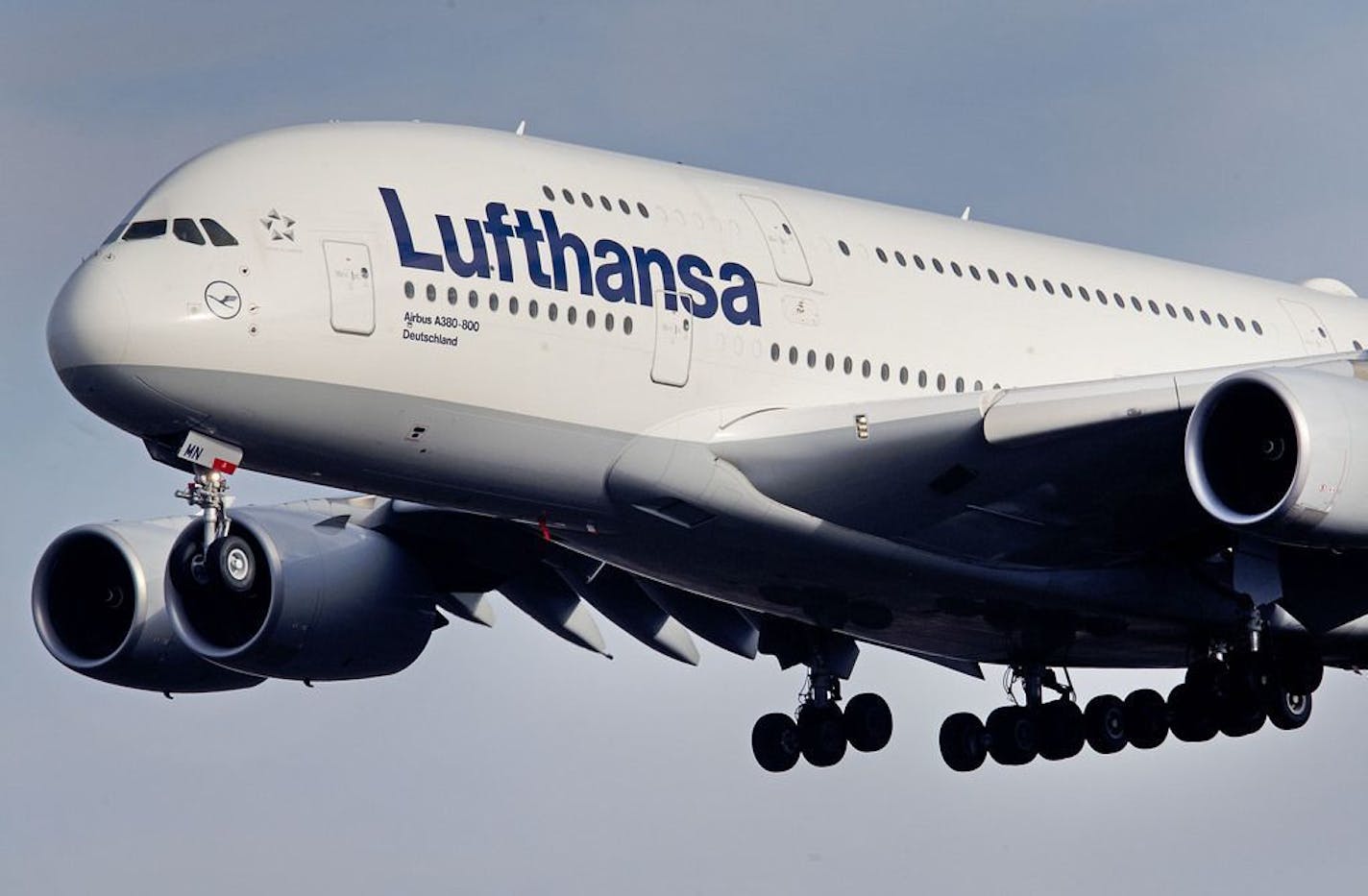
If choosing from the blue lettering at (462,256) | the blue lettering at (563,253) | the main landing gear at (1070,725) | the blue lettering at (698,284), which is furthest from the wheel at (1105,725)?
the blue lettering at (462,256)

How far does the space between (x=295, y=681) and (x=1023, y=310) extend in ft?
32.3

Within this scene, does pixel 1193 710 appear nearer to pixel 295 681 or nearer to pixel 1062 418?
pixel 1062 418

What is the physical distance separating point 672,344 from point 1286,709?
9.15 metres

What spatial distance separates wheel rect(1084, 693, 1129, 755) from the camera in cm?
3712

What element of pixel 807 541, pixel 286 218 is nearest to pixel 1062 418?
pixel 807 541

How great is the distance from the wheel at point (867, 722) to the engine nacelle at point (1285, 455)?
863 centimetres

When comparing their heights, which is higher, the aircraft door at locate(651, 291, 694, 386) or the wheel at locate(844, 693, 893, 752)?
the aircraft door at locate(651, 291, 694, 386)

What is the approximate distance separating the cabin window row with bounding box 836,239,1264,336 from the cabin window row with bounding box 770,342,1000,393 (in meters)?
1.30

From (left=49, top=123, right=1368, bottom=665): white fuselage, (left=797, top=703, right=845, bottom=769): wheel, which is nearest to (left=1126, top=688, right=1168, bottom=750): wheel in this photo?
(left=797, top=703, right=845, bottom=769): wheel

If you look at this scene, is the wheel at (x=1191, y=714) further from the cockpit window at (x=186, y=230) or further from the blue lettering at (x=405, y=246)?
the cockpit window at (x=186, y=230)

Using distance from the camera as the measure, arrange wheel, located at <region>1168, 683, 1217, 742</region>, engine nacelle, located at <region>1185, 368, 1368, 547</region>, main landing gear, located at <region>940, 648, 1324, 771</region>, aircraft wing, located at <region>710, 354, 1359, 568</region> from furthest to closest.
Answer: main landing gear, located at <region>940, 648, 1324, 771</region>, wheel, located at <region>1168, 683, 1217, 742</region>, aircraft wing, located at <region>710, 354, 1359, 568</region>, engine nacelle, located at <region>1185, 368, 1368, 547</region>

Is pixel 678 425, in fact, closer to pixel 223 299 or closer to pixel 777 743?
pixel 223 299

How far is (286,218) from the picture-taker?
28.8 metres

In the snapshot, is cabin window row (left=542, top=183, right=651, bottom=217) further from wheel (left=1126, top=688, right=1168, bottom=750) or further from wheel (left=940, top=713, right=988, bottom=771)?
wheel (left=1126, top=688, right=1168, bottom=750)
